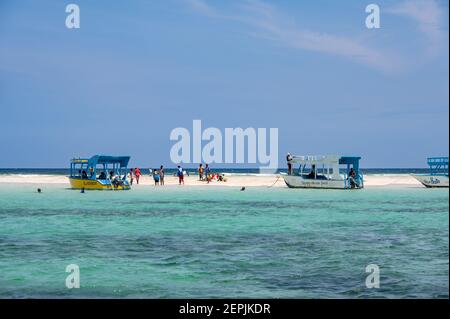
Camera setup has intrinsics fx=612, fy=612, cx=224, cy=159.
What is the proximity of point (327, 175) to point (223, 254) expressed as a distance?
31362mm

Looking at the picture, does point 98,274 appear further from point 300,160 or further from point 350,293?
point 300,160

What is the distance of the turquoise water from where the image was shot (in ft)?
30.4

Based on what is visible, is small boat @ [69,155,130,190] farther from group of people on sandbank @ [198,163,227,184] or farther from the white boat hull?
the white boat hull

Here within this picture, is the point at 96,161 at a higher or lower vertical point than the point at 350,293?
higher

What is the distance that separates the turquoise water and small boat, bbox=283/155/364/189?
58.8 feet

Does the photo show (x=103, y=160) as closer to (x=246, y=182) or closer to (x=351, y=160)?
(x=351, y=160)

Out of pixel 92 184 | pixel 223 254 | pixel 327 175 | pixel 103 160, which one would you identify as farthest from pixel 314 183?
pixel 223 254

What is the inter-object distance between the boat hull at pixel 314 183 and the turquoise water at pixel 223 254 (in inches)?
760

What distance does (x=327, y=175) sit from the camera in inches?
1692

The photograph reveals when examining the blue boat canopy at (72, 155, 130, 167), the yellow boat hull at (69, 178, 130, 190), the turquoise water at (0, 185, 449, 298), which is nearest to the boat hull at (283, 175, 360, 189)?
the blue boat canopy at (72, 155, 130, 167)
